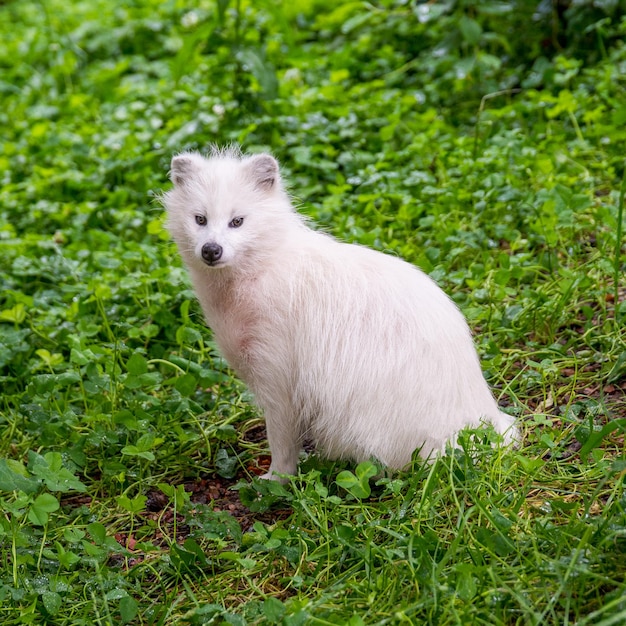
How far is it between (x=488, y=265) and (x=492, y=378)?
2.78 ft

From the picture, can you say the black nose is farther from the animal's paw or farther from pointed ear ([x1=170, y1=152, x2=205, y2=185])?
the animal's paw

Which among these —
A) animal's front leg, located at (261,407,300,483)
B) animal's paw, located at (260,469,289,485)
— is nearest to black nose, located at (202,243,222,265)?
animal's front leg, located at (261,407,300,483)

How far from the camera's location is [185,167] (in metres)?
4.11

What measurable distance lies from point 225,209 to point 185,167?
0.35 metres

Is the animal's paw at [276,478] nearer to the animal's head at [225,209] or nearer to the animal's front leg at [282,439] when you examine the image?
the animal's front leg at [282,439]

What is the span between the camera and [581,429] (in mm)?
3533

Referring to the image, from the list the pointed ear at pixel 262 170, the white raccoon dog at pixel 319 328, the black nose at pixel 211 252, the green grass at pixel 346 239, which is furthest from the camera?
the pointed ear at pixel 262 170

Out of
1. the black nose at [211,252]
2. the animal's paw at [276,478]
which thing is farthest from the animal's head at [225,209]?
the animal's paw at [276,478]

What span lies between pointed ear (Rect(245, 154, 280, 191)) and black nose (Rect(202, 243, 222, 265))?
0.41 metres

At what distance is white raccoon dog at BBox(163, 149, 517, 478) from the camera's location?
3.62 meters

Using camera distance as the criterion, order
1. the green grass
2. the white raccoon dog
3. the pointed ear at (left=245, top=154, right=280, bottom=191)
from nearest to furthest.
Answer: the green grass < the white raccoon dog < the pointed ear at (left=245, top=154, right=280, bottom=191)

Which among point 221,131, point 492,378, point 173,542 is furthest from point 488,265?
point 221,131

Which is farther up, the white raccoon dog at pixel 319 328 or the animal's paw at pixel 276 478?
the white raccoon dog at pixel 319 328

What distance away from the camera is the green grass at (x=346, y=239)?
3.13 metres
